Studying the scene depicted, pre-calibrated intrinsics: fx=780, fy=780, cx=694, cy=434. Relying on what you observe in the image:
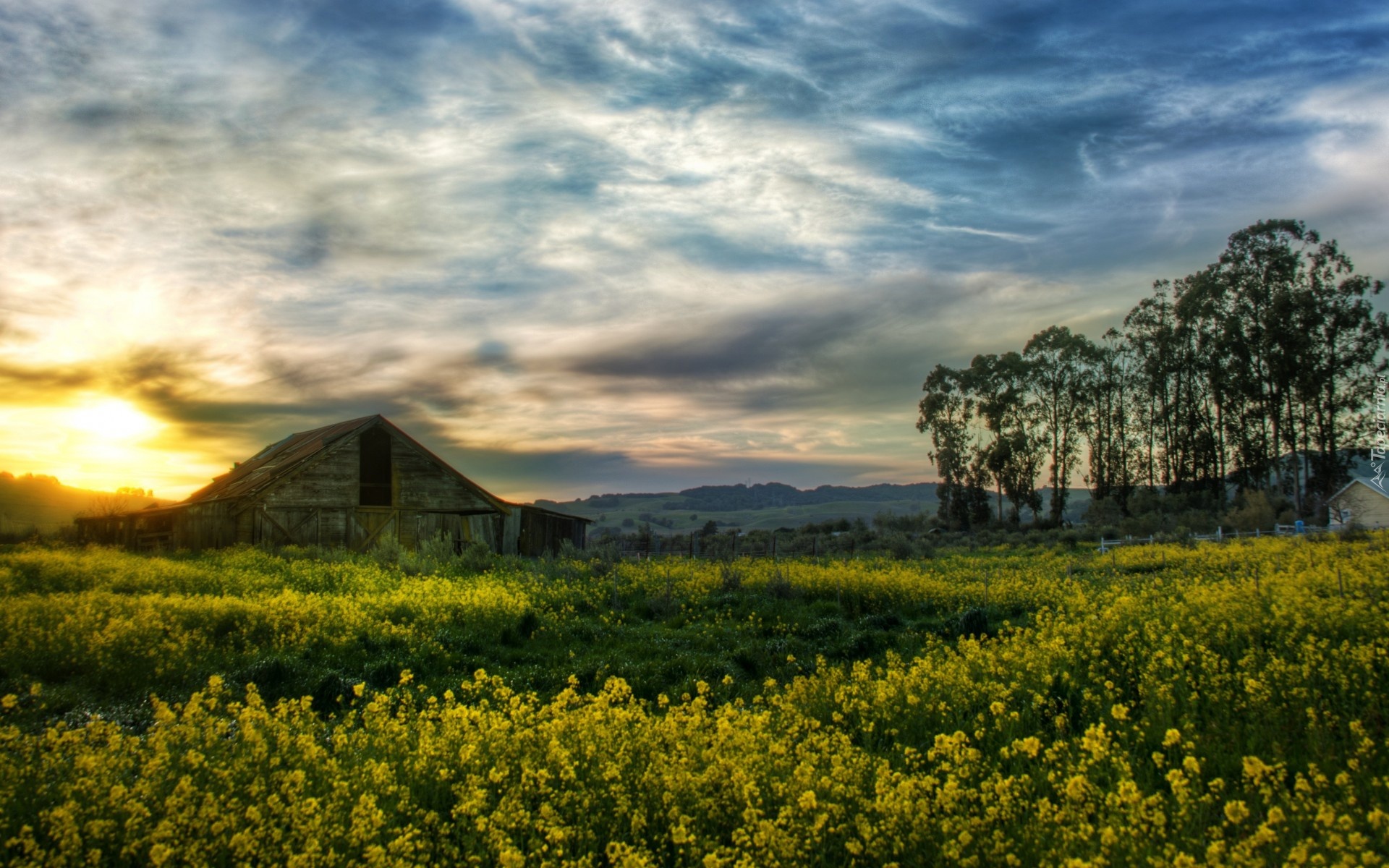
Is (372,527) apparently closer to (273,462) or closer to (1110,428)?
(273,462)

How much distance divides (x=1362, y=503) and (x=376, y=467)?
44.4 m

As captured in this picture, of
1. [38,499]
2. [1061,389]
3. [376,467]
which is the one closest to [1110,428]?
[1061,389]

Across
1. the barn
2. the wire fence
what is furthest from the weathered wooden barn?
the barn

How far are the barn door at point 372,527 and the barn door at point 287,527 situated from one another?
136 centimetres

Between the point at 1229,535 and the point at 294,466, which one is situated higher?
the point at 294,466

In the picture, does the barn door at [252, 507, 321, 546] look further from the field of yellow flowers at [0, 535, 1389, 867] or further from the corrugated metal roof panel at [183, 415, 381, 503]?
the field of yellow flowers at [0, 535, 1389, 867]

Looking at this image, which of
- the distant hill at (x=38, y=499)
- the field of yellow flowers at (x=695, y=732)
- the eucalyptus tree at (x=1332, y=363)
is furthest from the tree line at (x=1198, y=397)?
the distant hill at (x=38, y=499)

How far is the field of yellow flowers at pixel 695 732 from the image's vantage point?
5055mm

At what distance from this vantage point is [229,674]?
35.2 ft

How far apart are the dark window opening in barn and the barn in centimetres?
4002

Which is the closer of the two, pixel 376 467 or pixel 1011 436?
pixel 376 467

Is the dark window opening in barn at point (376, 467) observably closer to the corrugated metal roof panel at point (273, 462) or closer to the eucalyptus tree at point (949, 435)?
the corrugated metal roof panel at point (273, 462)

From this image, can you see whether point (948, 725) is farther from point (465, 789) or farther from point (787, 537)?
point (787, 537)

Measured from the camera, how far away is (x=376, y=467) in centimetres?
3133
